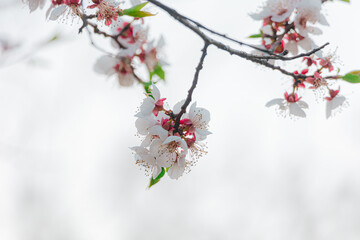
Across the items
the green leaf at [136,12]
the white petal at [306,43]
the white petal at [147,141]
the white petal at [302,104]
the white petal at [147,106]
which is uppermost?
the white petal at [306,43]

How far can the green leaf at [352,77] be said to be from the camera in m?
1.26

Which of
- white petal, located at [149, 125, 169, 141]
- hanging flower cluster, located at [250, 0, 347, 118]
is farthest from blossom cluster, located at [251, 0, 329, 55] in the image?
white petal, located at [149, 125, 169, 141]

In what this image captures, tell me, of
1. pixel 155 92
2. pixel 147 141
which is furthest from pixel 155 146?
pixel 155 92

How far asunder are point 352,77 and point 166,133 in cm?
67

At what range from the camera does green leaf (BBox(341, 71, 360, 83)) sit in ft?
4.13

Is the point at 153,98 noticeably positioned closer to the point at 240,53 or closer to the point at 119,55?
the point at 240,53

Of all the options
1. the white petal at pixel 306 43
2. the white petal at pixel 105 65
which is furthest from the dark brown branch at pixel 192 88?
the white petal at pixel 105 65

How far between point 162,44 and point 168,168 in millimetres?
734

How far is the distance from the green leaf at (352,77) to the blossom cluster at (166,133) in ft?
1.66

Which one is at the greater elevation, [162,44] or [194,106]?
[162,44]

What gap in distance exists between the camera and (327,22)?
1214 millimetres

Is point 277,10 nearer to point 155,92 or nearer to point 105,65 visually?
point 155,92

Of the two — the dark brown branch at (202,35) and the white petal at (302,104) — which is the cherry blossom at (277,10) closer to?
the dark brown branch at (202,35)

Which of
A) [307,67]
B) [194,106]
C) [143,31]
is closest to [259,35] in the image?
[307,67]
